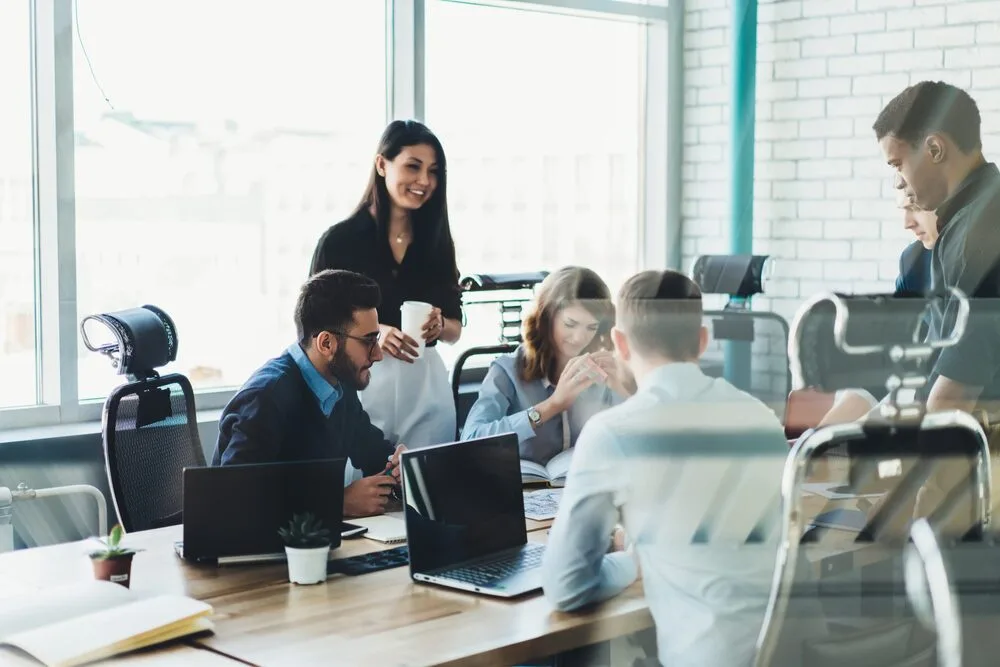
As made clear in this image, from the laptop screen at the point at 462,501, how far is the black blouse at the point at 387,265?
0.66 metres

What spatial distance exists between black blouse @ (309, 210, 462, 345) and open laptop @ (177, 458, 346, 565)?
77 cm

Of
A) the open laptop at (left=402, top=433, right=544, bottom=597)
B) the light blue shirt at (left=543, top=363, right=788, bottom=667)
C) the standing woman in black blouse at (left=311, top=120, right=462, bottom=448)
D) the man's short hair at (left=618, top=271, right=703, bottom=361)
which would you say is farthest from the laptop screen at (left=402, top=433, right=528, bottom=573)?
the standing woman in black blouse at (left=311, top=120, right=462, bottom=448)

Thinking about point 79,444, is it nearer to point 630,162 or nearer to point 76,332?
point 76,332

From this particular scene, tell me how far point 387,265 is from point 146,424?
556mm

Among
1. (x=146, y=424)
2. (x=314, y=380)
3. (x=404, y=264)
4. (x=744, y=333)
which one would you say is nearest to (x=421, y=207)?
(x=404, y=264)

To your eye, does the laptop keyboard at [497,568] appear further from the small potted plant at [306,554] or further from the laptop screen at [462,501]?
the small potted plant at [306,554]

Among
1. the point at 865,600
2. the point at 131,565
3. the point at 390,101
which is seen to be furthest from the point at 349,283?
the point at 865,600

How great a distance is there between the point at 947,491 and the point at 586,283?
0.53 metres

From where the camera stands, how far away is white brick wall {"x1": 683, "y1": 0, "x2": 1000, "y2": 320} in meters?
0.93

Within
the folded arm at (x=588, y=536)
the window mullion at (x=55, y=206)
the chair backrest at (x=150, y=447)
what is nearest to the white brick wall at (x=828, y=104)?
the folded arm at (x=588, y=536)

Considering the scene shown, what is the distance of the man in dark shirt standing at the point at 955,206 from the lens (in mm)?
897

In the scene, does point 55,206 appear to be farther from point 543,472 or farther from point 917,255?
point 917,255

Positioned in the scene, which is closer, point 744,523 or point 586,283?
point 744,523

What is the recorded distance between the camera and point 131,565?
151cm
